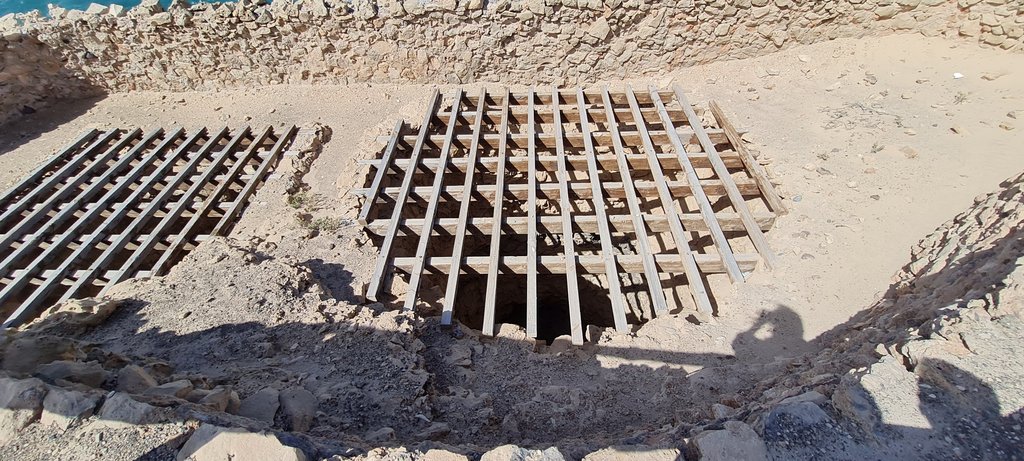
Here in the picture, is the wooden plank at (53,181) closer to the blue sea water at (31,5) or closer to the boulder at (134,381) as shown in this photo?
the boulder at (134,381)

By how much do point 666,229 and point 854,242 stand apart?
139cm

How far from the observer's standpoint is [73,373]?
205 centimetres

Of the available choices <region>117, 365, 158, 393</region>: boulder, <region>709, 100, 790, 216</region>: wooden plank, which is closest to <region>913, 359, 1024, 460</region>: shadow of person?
<region>709, 100, 790, 216</region>: wooden plank

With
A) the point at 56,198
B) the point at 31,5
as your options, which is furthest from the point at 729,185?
the point at 31,5

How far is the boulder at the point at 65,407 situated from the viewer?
5.57ft

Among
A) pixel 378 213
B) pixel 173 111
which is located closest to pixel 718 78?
pixel 378 213

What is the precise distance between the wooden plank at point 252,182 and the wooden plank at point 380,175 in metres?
1.26

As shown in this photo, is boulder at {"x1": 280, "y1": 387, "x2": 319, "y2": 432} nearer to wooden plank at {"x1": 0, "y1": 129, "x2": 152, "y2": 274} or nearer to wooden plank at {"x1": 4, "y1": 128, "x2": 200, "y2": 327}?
wooden plank at {"x1": 4, "y1": 128, "x2": 200, "y2": 327}

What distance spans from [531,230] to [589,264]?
0.57m

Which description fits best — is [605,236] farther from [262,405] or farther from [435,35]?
[435,35]

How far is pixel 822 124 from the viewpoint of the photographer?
5.05 m

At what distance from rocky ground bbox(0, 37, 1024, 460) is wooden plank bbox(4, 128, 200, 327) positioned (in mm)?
877

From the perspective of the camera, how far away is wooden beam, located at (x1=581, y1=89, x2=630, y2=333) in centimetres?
338

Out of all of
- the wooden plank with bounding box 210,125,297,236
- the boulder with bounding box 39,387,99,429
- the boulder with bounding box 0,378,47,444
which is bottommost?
the wooden plank with bounding box 210,125,297,236
